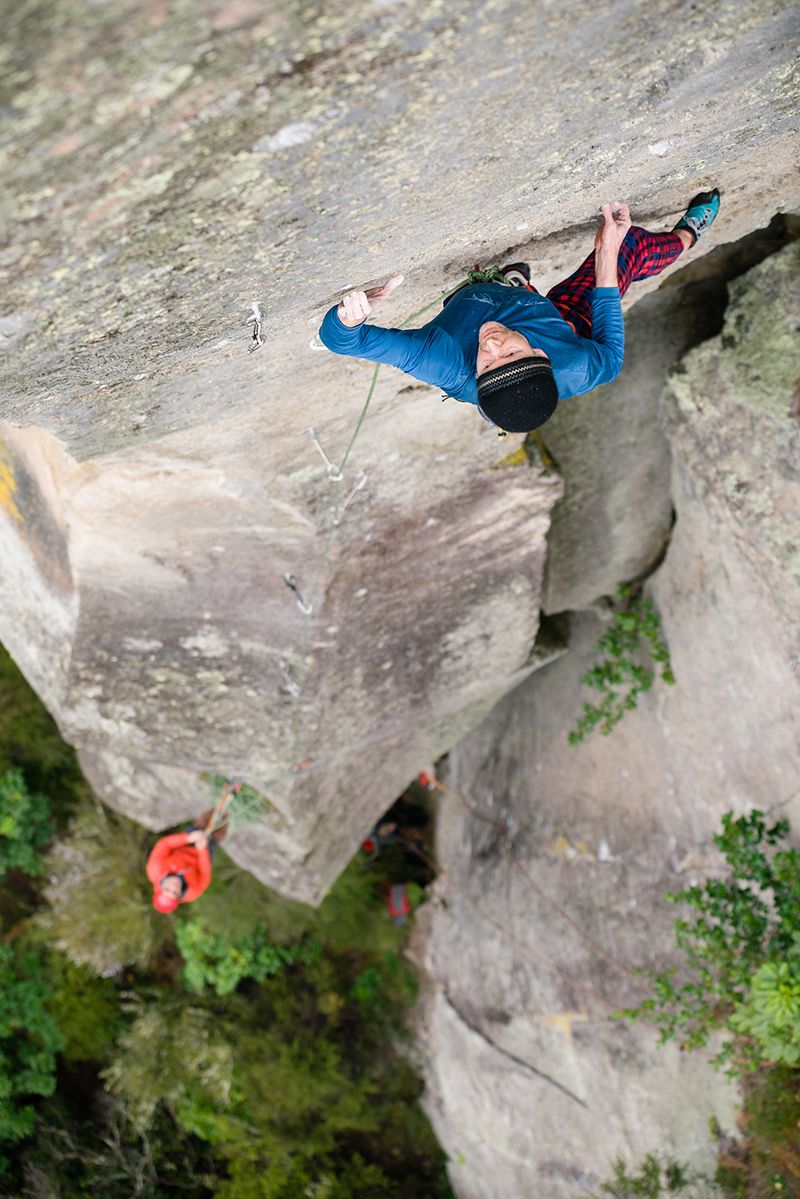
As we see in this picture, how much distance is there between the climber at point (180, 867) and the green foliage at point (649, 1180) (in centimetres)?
291

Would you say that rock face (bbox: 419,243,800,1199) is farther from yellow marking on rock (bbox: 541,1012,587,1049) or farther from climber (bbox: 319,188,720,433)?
climber (bbox: 319,188,720,433)

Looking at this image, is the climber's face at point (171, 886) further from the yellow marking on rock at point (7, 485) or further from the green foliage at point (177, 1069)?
the green foliage at point (177, 1069)

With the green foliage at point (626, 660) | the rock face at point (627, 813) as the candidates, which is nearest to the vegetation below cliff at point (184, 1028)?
the rock face at point (627, 813)

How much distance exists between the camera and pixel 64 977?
8.18 m

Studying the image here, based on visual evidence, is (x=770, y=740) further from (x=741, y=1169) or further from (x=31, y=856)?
(x=31, y=856)

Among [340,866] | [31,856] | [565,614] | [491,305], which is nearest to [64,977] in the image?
[31,856]

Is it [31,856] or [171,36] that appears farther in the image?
[31,856]

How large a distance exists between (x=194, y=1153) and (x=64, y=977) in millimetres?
2052

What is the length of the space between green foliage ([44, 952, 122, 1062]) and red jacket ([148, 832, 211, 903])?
3592mm

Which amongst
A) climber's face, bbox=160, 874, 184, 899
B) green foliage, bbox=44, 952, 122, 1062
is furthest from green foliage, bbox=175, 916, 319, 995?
climber's face, bbox=160, 874, 184, 899

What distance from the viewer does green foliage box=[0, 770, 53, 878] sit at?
7801 millimetres

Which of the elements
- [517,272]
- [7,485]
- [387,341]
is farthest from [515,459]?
[7,485]

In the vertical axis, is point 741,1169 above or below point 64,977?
above

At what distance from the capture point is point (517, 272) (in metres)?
2.72
